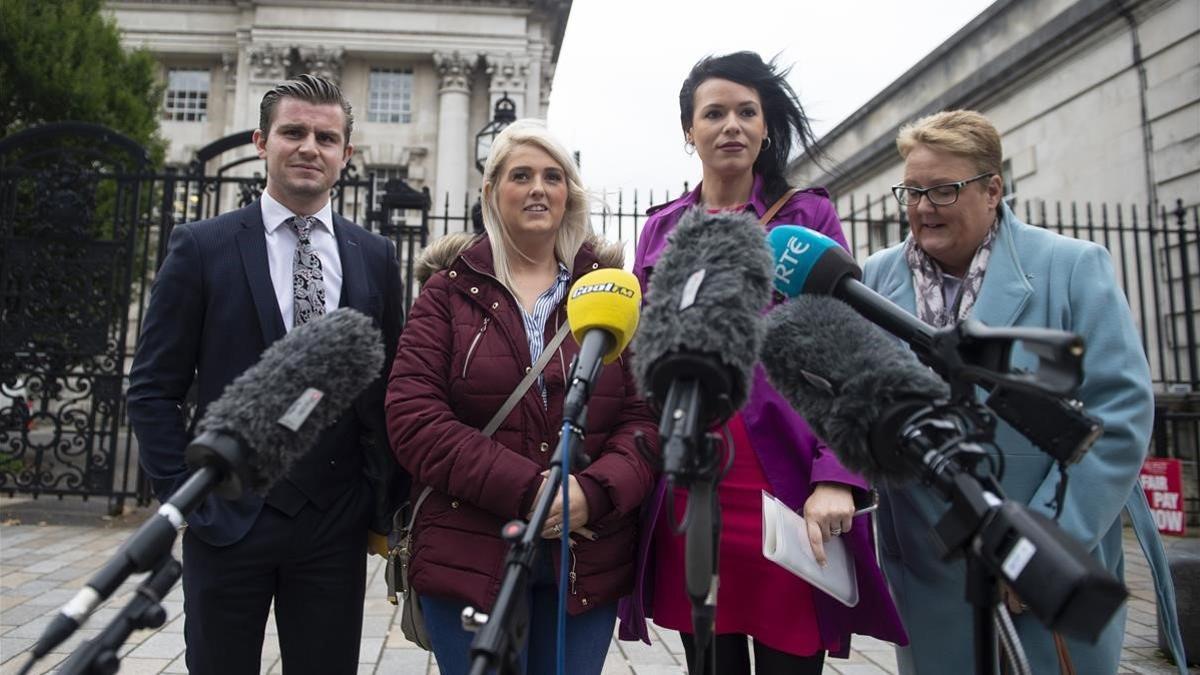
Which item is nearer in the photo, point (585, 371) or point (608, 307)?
point (585, 371)

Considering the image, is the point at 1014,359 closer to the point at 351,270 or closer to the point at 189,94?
the point at 351,270

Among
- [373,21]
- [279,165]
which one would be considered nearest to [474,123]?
[373,21]

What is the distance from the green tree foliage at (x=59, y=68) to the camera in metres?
13.5

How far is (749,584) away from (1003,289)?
1.24 meters

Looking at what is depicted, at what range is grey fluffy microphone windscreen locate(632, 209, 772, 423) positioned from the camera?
4.25 ft

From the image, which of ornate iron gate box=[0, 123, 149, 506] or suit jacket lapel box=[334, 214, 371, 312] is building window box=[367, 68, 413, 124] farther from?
suit jacket lapel box=[334, 214, 371, 312]

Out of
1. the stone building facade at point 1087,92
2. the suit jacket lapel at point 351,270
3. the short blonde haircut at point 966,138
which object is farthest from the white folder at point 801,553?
the stone building facade at point 1087,92

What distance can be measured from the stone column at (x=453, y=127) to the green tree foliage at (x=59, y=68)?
44.5 feet

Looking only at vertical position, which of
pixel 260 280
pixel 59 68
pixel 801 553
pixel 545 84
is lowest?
pixel 801 553

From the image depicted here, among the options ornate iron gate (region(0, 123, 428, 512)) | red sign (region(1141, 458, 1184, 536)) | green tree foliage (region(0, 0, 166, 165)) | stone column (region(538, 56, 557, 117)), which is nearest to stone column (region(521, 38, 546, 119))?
stone column (region(538, 56, 557, 117))

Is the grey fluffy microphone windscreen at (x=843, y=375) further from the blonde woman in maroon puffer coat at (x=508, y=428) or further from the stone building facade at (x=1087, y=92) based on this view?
the stone building facade at (x=1087, y=92)

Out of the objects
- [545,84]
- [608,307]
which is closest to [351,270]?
[608,307]

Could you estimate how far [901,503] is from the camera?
2.37m

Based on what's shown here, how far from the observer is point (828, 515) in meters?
2.05
